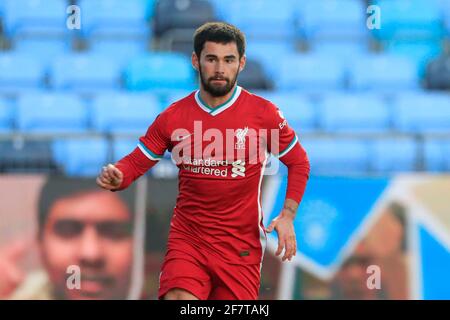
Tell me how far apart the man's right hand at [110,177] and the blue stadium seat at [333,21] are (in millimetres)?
6397

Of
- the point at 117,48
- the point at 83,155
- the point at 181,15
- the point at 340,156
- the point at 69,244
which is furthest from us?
the point at 117,48

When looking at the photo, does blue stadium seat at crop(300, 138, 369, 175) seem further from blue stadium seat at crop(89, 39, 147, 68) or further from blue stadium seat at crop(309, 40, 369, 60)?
blue stadium seat at crop(89, 39, 147, 68)

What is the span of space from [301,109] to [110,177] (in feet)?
15.7

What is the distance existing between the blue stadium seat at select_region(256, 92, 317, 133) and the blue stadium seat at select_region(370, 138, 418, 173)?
2.52 ft

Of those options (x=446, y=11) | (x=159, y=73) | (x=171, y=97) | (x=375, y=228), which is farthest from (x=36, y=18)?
(x=446, y=11)

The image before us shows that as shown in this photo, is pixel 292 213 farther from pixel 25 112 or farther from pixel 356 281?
pixel 25 112

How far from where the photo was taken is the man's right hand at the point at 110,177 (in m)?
5.38

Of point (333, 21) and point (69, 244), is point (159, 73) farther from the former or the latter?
point (69, 244)

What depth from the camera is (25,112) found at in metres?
9.70

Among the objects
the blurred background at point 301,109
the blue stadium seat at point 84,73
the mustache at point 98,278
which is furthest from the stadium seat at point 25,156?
the blue stadium seat at point 84,73

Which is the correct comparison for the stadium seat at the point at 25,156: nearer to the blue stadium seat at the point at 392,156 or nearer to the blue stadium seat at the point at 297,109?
the blue stadium seat at the point at 297,109

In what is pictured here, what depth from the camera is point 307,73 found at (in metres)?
10.7

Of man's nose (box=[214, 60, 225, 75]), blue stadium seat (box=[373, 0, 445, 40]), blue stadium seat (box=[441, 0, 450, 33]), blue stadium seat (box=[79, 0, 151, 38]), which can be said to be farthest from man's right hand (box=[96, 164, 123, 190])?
blue stadium seat (box=[441, 0, 450, 33])
